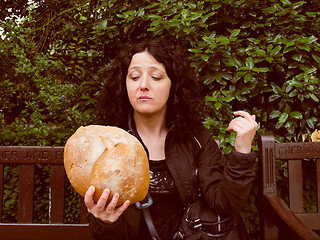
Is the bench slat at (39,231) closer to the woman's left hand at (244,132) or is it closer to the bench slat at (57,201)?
the bench slat at (57,201)

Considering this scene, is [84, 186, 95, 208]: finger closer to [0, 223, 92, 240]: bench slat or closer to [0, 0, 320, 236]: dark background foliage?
[0, 223, 92, 240]: bench slat

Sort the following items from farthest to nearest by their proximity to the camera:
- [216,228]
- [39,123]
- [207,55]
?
[39,123], [207,55], [216,228]

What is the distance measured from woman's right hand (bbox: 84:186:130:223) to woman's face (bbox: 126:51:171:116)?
50 centimetres

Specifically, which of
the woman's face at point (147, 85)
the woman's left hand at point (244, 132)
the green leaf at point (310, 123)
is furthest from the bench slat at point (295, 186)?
the woman's face at point (147, 85)

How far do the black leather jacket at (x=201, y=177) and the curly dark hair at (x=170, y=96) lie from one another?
0.13m

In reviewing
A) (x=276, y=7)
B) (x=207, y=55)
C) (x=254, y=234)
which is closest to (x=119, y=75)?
(x=207, y=55)

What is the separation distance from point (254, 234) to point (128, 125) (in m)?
1.55

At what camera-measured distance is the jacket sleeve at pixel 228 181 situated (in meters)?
1.40

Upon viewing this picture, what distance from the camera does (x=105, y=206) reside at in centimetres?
114

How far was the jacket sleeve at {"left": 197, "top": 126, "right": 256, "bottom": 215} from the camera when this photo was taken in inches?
55.2

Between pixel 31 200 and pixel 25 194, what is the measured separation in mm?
51

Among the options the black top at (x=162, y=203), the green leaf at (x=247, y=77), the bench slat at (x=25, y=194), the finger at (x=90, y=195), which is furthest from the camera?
the green leaf at (x=247, y=77)

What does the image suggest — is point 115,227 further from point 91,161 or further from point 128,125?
point 128,125

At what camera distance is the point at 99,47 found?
2.88m
